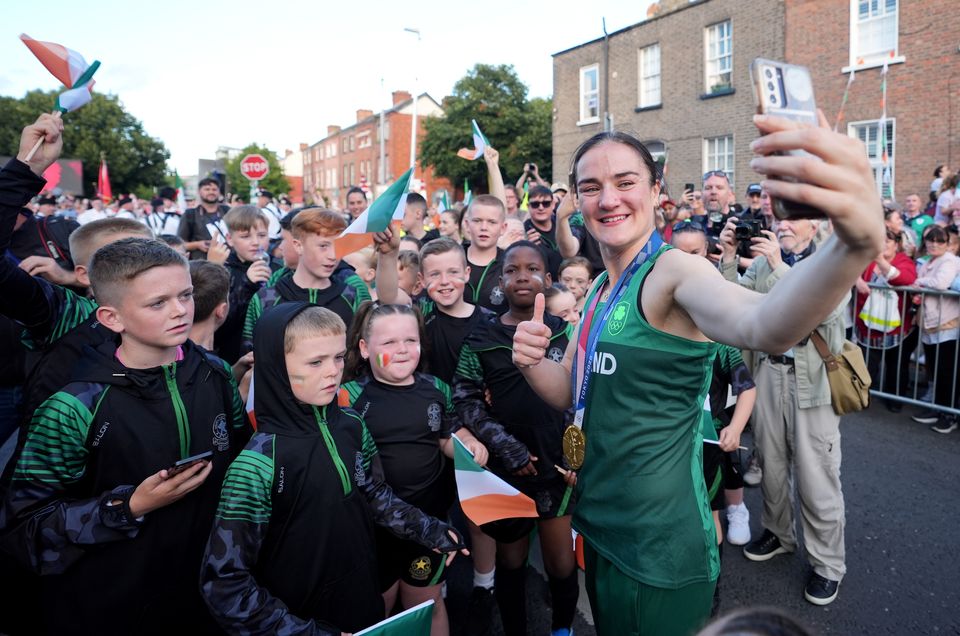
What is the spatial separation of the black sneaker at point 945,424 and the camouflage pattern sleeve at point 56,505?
7.09m

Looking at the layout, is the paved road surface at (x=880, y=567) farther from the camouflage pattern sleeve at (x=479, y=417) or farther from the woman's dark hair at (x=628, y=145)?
the woman's dark hair at (x=628, y=145)

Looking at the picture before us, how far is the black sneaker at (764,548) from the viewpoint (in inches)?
161

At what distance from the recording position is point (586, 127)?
24.4 metres

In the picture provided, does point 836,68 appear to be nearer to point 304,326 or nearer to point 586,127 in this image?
point 586,127

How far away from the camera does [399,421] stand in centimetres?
303

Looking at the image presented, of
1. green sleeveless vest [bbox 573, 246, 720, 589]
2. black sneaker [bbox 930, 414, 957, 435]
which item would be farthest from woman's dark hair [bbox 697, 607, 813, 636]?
black sneaker [bbox 930, 414, 957, 435]

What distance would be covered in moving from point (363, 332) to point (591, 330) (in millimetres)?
→ 1717

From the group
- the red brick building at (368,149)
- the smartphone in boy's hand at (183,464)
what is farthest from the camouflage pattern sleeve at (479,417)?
the red brick building at (368,149)

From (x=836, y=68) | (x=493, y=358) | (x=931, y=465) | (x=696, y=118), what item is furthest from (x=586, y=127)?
(x=493, y=358)

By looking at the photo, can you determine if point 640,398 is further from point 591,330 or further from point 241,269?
point 241,269

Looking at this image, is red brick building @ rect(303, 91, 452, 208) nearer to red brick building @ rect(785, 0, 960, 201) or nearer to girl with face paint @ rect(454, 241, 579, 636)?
red brick building @ rect(785, 0, 960, 201)

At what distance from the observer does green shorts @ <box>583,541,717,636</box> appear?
1821 mm

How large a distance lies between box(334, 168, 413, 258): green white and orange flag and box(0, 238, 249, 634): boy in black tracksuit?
3.02 ft

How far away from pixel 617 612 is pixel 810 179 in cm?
143
